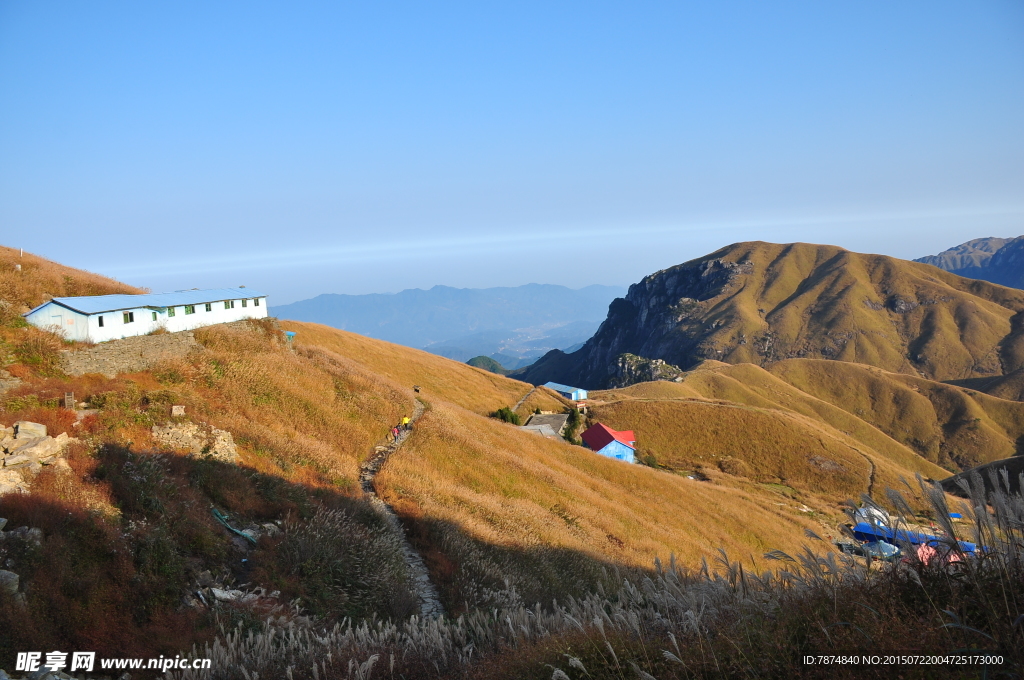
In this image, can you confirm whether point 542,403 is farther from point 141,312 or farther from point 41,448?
point 41,448

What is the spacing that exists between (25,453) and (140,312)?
16.6 metres

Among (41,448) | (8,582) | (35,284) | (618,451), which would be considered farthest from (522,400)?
(8,582)

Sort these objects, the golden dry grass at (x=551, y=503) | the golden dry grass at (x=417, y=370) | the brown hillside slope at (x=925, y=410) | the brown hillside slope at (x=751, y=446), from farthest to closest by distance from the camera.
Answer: the brown hillside slope at (x=925, y=410), the brown hillside slope at (x=751, y=446), the golden dry grass at (x=417, y=370), the golden dry grass at (x=551, y=503)

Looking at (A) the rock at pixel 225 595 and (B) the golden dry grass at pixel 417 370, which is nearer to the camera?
(A) the rock at pixel 225 595

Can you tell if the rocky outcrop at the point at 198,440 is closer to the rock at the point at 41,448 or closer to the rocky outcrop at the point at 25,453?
the rocky outcrop at the point at 25,453

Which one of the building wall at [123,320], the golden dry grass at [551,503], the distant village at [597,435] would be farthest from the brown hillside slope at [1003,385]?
the building wall at [123,320]

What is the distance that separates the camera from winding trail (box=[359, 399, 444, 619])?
41.7 ft

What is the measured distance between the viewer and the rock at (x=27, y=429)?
41.8 ft

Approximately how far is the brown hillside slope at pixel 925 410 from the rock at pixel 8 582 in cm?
13844

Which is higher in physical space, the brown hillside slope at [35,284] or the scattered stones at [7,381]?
the brown hillside slope at [35,284]

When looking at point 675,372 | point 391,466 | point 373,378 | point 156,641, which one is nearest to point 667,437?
point 373,378

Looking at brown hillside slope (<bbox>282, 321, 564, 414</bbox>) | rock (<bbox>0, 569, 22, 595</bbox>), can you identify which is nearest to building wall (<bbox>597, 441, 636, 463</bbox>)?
brown hillside slope (<bbox>282, 321, 564, 414</bbox>)

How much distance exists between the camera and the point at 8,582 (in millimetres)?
8266

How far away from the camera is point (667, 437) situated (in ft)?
214
